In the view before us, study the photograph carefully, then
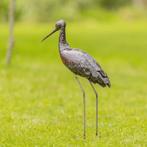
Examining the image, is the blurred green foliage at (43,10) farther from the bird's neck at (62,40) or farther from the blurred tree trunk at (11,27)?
the bird's neck at (62,40)

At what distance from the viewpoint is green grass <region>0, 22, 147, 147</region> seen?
15695 mm

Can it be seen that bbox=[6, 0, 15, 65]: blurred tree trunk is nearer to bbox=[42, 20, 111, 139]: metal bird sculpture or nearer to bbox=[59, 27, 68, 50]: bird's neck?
bbox=[59, 27, 68, 50]: bird's neck

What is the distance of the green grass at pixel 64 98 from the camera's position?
15695mm

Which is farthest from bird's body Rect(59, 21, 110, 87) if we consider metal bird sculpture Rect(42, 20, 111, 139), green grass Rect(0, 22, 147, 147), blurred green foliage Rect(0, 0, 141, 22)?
blurred green foliage Rect(0, 0, 141, 22)

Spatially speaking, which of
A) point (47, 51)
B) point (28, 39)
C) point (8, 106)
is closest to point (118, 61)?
point (47, 51)

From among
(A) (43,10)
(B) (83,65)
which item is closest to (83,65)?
(B) (83,65)

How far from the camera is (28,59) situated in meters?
37.2

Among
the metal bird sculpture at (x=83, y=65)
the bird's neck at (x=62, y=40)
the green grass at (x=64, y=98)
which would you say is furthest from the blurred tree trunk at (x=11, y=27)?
the metal bird sculpture at (x=83, y=65)

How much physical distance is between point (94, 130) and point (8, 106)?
5169 mm

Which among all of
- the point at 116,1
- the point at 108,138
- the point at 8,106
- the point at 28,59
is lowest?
the point at 108,138

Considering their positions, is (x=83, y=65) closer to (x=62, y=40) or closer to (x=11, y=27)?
(x=62, y=40)

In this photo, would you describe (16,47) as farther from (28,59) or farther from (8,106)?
(8,106)

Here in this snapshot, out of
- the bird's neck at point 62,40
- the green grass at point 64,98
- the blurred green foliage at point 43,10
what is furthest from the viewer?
the blurred green foliage at point 43,10

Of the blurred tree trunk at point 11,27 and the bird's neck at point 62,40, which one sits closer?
the bird's neck at point 62,40
